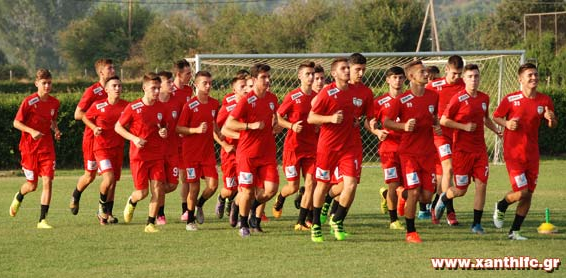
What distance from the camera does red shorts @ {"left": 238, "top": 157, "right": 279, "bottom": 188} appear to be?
12859 mm

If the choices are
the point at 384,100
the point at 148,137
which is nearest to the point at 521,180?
the point at 384,100

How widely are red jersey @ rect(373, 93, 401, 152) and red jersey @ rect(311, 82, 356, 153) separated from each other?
52 cm

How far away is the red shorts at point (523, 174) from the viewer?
12.3 meters

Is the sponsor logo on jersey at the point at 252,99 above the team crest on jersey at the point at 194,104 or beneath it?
above

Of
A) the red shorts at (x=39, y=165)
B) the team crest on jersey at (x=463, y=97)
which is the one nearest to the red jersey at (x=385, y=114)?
the team crest on jersey at (x=463, y=97)

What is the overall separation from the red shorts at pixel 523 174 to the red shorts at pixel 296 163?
2.66 meters

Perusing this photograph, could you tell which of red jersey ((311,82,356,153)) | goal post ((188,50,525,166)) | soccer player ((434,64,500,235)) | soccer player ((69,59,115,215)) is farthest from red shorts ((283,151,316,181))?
goal post ((188,50,525,166))

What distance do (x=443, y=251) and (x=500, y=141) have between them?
46.2 ft

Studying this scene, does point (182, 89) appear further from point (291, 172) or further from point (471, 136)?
point (471, 136)

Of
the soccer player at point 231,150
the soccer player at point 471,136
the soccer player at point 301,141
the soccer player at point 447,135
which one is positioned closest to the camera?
the soccer player at point 471,136

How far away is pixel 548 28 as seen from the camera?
52.3m

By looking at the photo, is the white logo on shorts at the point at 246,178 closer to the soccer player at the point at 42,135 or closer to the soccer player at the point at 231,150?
the soccer player at the point at 231,150

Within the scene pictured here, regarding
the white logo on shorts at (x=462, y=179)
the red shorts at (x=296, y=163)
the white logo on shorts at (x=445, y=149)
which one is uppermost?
the white logo on shorts at (x=445, y=149)

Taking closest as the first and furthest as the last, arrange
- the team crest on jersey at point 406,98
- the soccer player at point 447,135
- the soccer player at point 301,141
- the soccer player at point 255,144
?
→ 1. the team crest on jersey at point 406,98
2. the soccer player at point 255,144
3. the soccer player at point 301,141
4. the soccer player at point 447,135
